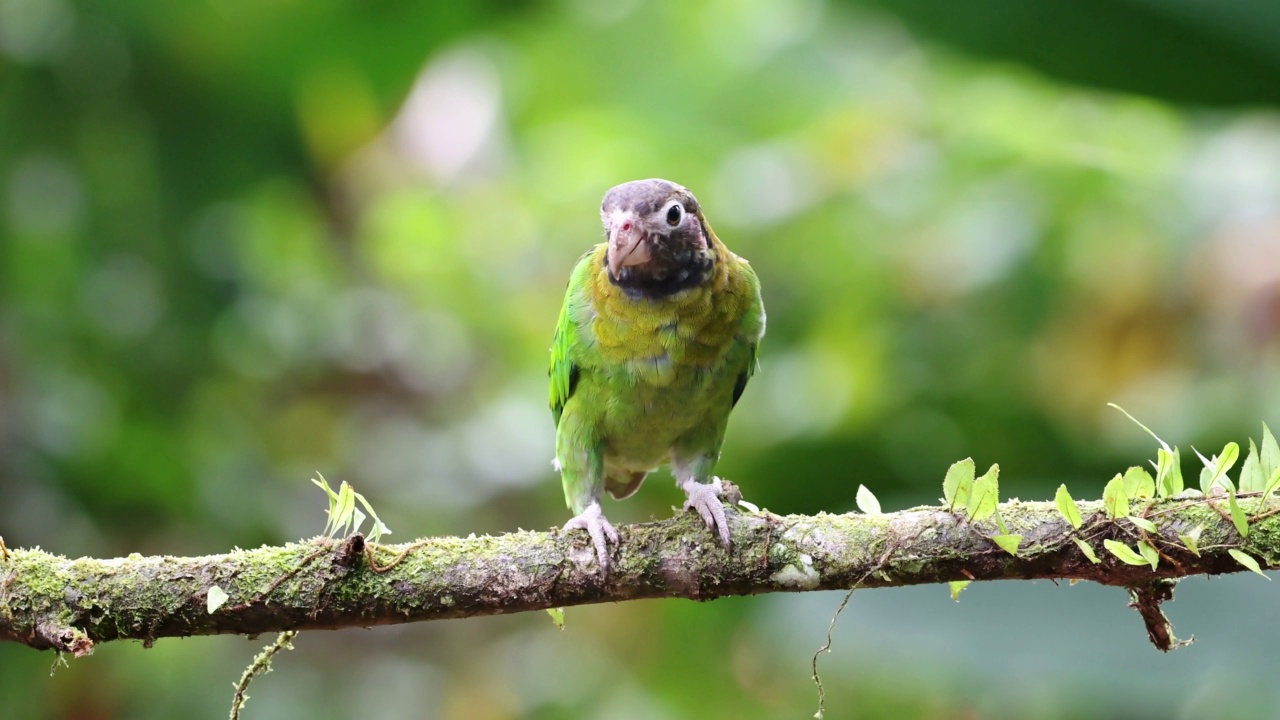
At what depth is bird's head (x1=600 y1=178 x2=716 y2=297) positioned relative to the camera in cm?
444

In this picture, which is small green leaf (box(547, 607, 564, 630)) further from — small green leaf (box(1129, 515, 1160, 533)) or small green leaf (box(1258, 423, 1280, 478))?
small green leaf (box(1258, 423, 1280, 478))

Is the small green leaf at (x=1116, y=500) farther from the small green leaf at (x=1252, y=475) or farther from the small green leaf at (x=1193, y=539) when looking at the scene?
the small green leaf at (x=1252, y=475)

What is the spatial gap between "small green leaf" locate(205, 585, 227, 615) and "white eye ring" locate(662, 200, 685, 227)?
2206mm

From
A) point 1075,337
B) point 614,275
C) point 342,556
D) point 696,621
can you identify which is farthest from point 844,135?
point 342,556

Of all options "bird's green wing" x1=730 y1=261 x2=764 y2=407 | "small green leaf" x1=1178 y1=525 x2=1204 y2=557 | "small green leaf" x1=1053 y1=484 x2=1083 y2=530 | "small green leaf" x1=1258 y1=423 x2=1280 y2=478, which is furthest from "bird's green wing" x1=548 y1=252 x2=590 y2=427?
"small green leaf" x1=1258 y1=423 x2=1280 y2=478

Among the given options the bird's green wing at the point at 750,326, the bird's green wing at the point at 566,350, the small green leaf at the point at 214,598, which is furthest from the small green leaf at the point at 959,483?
the small green leaf at the point at 214,598

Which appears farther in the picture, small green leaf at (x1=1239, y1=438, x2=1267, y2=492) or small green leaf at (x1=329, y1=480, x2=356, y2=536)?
small green leaf at (x1=329, y1=480, x2=356, y2=536)

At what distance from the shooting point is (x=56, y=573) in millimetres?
3322

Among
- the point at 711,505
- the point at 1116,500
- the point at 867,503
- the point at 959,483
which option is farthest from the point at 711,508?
the point at 1116,500

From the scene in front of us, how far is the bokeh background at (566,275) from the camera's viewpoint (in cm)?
668

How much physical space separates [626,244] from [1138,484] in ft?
6.82

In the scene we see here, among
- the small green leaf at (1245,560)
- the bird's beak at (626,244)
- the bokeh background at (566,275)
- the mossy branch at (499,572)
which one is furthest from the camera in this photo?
the bokeh background at (566,275)

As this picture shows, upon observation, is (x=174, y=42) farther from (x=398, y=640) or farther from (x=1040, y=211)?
(x=1040, y=211)

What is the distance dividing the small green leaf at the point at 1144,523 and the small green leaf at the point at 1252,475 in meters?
0.29
